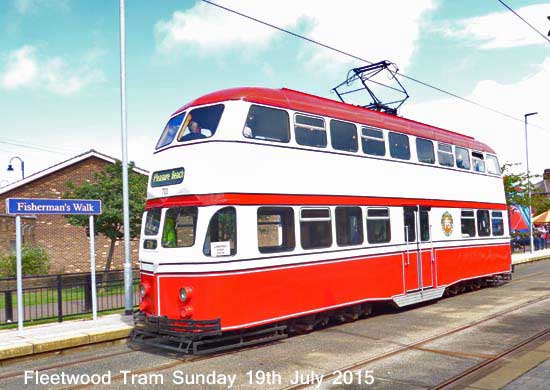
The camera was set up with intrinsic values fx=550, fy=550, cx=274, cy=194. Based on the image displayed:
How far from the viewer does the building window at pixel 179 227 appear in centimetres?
896

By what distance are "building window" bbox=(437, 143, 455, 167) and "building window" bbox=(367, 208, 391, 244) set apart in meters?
3.19

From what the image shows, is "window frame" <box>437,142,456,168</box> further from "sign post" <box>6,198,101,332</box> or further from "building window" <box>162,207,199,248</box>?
"sign post" <box>6,198,101,332</box>

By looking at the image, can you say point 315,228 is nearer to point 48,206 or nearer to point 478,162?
point 48,206

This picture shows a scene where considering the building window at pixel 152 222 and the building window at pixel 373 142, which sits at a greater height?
the building window at pixel 373 142

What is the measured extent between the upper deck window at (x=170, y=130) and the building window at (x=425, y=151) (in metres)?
6.25

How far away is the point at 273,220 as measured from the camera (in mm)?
9555

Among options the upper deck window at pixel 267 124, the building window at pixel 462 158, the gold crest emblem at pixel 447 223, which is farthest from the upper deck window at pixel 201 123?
the building window at pixel 462 158

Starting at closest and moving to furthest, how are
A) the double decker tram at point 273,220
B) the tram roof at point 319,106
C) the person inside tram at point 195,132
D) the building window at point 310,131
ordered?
the double decker tram at point 273,220
the person inside tram at point 195,132
the tram roof at point 319,106
the building window at point 310,131

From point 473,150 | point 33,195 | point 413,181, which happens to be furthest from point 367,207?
point 33,195

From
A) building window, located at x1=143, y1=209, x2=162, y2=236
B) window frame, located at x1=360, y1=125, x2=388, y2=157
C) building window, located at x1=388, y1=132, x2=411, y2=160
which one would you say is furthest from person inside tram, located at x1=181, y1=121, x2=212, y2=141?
building window, located at x1=388, y1=132, x2=411, y2=160

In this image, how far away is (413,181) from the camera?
515 inches

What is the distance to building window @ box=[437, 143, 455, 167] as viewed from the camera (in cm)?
1442

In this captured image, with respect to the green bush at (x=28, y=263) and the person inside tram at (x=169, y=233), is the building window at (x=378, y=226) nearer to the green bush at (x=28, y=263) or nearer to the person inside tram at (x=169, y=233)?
the person inside tram at (x=169, y=233)

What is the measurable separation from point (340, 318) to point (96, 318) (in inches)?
211
